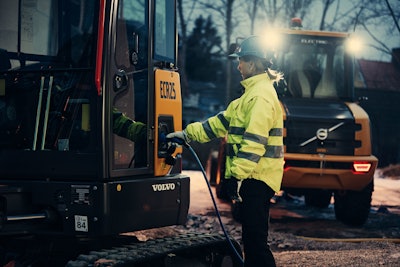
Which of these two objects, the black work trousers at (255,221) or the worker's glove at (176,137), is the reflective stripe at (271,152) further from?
the worker's glove at (176,137)

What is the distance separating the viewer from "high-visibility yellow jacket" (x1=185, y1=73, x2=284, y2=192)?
4.55 m

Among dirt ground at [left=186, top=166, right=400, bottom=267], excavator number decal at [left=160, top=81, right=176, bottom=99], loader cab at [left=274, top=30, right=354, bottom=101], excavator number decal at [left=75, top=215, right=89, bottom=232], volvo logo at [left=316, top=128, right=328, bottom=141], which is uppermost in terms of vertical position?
loader cab at [left=274, top=30, right=354, bottom=101]

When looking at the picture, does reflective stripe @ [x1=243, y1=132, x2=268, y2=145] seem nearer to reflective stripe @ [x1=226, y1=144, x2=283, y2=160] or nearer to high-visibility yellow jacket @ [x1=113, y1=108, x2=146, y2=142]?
reflective stripe @ [x1=226, y1=144, x2=283, y2=160]

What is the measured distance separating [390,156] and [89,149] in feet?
81.0

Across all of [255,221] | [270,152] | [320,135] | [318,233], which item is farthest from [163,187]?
[320,135]

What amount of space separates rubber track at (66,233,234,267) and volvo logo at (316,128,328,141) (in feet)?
15.2

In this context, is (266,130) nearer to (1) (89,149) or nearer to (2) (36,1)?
(1) (89,149)

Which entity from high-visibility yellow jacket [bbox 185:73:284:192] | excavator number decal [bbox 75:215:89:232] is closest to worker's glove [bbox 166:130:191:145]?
high-visibility yellow jacket [bbox 185:73:284:192]

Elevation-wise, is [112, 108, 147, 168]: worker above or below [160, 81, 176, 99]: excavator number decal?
below

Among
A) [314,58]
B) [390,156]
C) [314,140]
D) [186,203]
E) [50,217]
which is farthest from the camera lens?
[390,156]

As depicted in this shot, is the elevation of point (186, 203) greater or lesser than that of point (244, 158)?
lesser

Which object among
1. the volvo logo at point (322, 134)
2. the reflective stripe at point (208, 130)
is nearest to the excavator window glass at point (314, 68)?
the volvo logo at point (322, 134)

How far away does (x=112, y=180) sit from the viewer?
448 cm

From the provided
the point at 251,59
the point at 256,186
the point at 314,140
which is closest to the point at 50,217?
the point at 256,186
